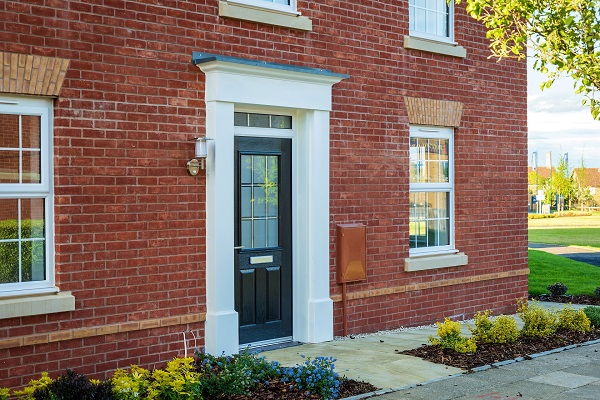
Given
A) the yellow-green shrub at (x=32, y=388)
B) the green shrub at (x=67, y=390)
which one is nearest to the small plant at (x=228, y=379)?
the green shrub at (x=67, y=390)

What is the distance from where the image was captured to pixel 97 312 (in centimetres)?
749

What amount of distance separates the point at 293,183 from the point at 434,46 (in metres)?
3.24

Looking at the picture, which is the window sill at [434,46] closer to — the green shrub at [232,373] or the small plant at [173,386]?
the green shrub at [232,373]

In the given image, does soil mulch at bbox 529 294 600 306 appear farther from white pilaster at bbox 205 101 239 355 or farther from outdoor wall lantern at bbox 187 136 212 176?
outdoor wall lantern at bbox 187 136 212 176

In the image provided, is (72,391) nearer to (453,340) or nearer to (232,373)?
(232,373)

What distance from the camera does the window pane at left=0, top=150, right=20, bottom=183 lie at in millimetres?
7027

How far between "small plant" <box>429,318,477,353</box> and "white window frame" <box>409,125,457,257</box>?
1972 millimetres

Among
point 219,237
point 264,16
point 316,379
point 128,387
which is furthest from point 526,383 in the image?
point 264,16

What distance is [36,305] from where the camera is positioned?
698cm

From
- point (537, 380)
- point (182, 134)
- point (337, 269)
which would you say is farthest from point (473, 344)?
point (182, 134)

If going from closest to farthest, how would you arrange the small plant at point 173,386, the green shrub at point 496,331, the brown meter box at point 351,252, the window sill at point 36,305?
the small plant at point 173,386
the window sill at point 36,305
the green shrub at point 496,331
the brown meter box at point 351,252

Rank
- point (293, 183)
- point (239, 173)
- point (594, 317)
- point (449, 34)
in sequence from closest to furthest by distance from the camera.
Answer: point (239, 173), point (293, 183), point (594, 317), point (449, 34)

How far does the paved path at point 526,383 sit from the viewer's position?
723 centimetres

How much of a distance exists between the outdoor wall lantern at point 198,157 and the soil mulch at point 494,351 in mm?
3157
